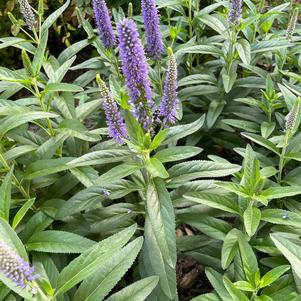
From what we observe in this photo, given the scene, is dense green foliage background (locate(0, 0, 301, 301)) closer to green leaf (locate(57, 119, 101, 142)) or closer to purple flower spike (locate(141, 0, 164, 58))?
green leaf (locate(57, 119, 101, 142))

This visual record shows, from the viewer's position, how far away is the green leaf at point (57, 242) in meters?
2.36

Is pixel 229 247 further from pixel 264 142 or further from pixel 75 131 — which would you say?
pixel 75 131

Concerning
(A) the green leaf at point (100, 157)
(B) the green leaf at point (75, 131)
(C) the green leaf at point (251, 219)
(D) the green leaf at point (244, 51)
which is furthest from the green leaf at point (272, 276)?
(D) the green leaf at point (244, 51)

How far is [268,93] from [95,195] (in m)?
1.60

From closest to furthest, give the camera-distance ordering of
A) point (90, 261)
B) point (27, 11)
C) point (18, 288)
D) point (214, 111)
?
point (18, 288), point (90, 261), point (27, 11), point (214, 111)

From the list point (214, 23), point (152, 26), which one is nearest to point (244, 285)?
point (152, 26)

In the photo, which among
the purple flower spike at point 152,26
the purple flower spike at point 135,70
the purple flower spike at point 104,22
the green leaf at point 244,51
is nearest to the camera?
the purple flower spike at point 135,70

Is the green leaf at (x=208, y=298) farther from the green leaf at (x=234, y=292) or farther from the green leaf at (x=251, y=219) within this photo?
the green leaf at (x=251, y=219)

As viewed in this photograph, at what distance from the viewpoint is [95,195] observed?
2.63 metres

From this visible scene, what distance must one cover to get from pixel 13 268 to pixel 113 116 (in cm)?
102

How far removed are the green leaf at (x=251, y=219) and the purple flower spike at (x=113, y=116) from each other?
0.85m

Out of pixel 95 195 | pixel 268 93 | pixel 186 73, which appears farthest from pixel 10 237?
pixel 186 73

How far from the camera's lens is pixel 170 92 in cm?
233

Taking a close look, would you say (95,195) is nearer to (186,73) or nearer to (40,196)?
(40,196)
